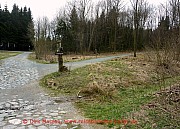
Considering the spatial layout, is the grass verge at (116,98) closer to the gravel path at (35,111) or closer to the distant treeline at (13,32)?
the gravel path at (35,111)

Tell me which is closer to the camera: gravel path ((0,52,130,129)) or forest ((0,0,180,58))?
gravel path ((0,52,130,129))

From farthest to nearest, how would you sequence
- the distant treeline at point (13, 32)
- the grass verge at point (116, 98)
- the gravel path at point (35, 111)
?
the distant treeline at point (13, 32), the grass verge at point (116, 98), the gravel path at point (35, 111)

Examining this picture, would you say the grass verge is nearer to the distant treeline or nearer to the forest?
the forest

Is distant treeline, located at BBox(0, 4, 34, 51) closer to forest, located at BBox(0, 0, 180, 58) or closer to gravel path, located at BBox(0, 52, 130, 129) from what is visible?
forest, located at BBox(0, 0, 180, 58)

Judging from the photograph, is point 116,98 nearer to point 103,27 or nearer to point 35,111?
point 35,111

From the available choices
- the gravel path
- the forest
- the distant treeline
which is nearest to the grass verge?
the gravel path

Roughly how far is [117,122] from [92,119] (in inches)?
25.1

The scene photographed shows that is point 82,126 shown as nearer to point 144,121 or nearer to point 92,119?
point 92,119

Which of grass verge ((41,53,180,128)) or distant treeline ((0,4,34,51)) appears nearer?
grass verge ((41,53,180,128))

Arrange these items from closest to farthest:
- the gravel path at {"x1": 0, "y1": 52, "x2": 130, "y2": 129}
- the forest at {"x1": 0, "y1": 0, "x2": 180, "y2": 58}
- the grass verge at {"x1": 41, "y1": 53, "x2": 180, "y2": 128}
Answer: the gravel path at {"x1": 0, "y1": 52, "x2": 130, "y2": 129}, the grass verge at {"x1": 41, "y1": 53, "x2": 180, "y2": 128}, the forest at {"x1": 0, "y1": 0, "x2": 180, "y2": 58}

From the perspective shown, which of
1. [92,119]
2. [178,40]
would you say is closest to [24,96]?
[92,119]

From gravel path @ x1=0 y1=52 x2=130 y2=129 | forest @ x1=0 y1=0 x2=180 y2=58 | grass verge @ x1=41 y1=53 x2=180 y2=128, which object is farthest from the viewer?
forest @ x1=0 y1=0 x2=180 y2=58

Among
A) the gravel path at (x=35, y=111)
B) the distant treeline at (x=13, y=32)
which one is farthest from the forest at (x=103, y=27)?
the gravel path at (x=35, y=111)

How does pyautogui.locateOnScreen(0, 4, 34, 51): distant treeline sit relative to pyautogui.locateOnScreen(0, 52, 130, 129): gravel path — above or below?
above
